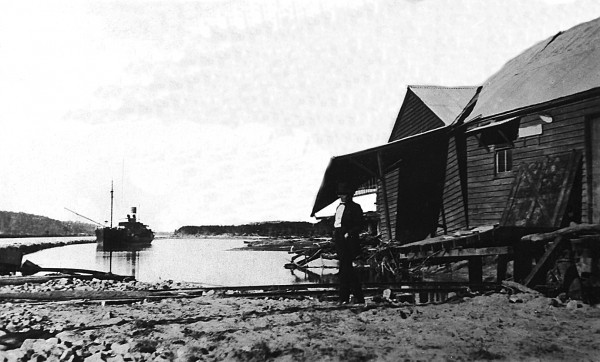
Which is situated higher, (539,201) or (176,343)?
(539,201)

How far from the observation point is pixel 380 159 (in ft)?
52.7

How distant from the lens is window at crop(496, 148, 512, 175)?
15516mm

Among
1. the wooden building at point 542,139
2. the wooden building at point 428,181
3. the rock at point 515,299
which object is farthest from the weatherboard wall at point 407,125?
the rock at point 515,299

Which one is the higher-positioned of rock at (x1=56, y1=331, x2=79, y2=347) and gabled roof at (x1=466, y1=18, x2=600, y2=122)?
gabled roof at (x1=466, y1=18, x2=600, y2=122)

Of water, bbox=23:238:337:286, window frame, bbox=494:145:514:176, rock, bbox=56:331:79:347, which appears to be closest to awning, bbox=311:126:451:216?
window frame, bbox=494:145:514:176

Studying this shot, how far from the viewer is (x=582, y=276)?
811 centimetres

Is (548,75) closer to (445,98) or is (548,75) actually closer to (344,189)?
(445,98)

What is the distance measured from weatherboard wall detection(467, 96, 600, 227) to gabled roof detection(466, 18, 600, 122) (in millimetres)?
566

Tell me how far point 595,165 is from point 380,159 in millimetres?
6061

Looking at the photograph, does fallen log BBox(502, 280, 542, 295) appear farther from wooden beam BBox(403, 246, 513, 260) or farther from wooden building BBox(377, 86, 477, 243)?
wooden building BBox(377, 86, 477, 243)

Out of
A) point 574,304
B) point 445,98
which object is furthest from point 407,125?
point 574,304

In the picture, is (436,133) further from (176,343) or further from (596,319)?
(176,343)

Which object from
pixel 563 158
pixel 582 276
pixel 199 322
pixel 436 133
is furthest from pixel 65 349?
pixel 436 133

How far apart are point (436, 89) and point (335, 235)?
15227 millimetres
